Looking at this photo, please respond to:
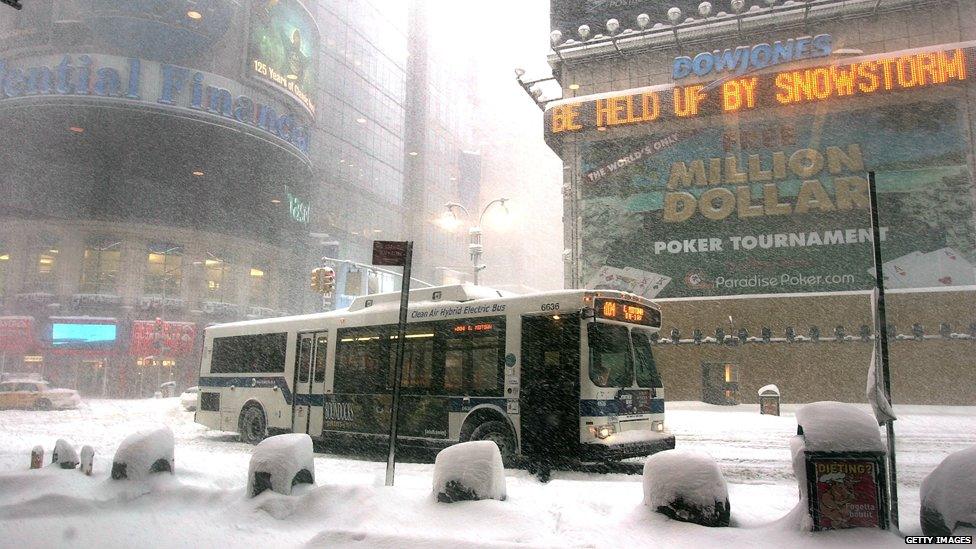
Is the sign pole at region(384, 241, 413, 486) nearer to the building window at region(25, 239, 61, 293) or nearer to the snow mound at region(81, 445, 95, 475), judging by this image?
the snow mound at region(81, 445, 95, 475)

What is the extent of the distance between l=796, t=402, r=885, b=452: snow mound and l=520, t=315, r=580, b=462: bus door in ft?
16.3

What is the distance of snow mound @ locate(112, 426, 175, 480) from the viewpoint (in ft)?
26.3

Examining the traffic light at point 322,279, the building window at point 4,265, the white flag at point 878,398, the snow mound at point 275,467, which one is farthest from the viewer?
the building window at point 4,265

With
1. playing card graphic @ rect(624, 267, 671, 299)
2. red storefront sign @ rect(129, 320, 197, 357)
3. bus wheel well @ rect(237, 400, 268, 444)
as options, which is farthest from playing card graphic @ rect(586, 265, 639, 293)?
red storefront sign @ rect(129, 320, 197, 357)

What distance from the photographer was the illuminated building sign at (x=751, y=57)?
30812 mm

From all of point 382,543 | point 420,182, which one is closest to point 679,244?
point 382,543

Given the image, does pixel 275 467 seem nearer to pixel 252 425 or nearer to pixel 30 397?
pixel 252 425

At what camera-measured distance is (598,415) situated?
1011 cm

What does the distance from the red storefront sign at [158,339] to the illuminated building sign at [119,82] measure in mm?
16118

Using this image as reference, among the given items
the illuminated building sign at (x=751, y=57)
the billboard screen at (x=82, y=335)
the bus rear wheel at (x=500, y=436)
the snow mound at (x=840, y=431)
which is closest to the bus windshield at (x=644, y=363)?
the bus rear wheel at (x=500, y=436)

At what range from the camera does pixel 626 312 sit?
1105cm

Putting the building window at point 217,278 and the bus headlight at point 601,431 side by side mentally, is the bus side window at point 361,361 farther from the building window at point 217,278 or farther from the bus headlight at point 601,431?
the building window at point 217,278

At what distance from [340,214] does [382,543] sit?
7078cm

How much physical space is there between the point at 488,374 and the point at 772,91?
25567 mm
